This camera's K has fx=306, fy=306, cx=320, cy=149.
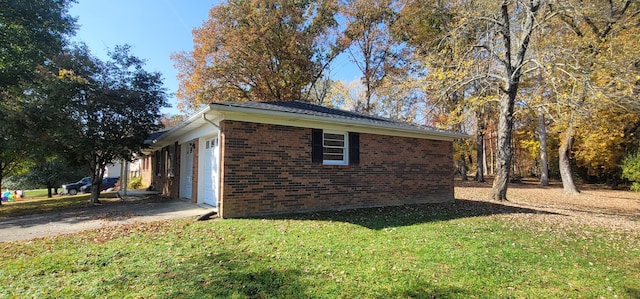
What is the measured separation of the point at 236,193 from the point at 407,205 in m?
5.93

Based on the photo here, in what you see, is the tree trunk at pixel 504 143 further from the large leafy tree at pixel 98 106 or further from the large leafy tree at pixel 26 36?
the large leafy tree at pixel 26 36

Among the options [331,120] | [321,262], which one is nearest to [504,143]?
[331,120]

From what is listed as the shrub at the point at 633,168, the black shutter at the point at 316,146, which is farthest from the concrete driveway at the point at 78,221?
the shrub at the point at 633,168

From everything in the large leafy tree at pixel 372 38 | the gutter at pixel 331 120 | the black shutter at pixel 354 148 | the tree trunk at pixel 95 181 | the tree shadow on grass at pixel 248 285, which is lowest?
the tree shadow on grass at pixel 248 285

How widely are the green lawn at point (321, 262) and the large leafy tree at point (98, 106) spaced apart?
20.6 ft

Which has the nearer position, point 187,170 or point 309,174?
point 309,174

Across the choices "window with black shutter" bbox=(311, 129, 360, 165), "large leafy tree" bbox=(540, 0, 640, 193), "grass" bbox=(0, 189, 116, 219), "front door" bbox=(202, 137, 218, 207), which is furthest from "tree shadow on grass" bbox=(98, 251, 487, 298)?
"grass" bbox=(0, 189, 116, 219)

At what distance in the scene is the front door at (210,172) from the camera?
8.85 metres

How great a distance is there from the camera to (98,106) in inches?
446

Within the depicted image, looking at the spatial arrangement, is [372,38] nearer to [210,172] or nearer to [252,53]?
[252,53]

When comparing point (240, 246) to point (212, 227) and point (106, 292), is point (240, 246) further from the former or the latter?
point (106, 292)

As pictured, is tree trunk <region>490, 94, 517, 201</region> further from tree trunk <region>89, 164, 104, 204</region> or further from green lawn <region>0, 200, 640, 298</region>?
tree trunk <region>89, 164, 104, 204</region>

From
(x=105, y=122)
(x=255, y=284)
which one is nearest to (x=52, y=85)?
(x=105, y=122)

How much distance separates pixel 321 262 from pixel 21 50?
15843 mm
